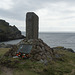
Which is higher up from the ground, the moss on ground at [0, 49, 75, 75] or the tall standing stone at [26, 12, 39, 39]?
the tall standing stone at [26, 12, 39, 39]

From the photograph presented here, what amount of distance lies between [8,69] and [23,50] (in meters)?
3.65

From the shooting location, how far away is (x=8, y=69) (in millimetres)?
11023

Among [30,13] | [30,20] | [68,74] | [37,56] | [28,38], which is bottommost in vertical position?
[68,74]

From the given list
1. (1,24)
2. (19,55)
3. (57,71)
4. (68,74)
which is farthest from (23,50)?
(1,24)

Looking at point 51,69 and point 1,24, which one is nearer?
point 51,69

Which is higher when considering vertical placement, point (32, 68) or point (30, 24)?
point (30, 24)

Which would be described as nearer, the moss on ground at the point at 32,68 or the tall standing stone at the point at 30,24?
the moss on ground at the point at 32,68

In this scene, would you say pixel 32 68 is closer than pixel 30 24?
Yes

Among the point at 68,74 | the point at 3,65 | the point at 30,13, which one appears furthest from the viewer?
the point at 30,13

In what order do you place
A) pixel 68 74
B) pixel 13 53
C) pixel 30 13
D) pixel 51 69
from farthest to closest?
1. pixel 30 13
2. pixel 13 53
3. pixel 51 69
4. pixel 68 74

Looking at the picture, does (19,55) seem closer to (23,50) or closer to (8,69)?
(23,50)

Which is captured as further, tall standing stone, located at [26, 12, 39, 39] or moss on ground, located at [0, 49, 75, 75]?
tall standing stone, located at [26, 12, 39, 39]

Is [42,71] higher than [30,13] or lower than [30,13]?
lower

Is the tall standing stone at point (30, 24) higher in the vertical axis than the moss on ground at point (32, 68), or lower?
higher
